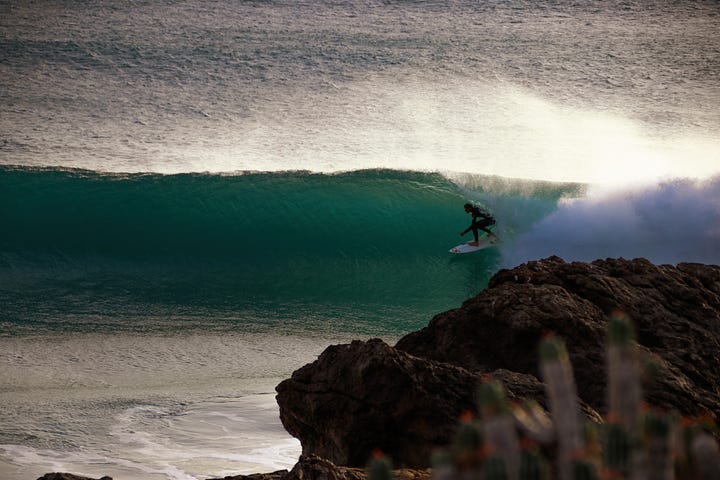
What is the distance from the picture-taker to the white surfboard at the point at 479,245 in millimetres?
15180

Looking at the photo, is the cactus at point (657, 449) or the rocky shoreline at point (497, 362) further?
the rocky shoreline at point (497, 362)

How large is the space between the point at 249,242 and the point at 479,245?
9.24 ft

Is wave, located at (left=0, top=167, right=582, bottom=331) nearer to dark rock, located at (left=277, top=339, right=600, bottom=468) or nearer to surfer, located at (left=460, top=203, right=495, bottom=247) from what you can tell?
surfer, located at (left=460, top=203, right=495, bottom=247)

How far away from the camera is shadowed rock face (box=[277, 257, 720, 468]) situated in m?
6.05

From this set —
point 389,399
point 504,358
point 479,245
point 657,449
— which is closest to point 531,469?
point 657,449

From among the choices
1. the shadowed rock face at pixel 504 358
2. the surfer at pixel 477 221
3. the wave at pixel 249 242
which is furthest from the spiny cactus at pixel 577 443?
the surfer at pixel 477 221

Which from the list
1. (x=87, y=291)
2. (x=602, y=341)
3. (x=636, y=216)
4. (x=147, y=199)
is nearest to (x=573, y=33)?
(x=636, y=216)

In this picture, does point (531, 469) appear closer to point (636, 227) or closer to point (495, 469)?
point (495, 469)

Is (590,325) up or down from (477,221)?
up

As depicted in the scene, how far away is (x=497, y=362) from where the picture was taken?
22.3ft

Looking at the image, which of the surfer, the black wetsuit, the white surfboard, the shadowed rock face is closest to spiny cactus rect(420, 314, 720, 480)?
the shadowed rock face

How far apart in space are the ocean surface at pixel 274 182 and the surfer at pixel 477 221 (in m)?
0.22

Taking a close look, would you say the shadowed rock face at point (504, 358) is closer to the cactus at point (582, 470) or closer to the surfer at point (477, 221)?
the cactus at point (582, 470)

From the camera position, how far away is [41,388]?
34.4ft
